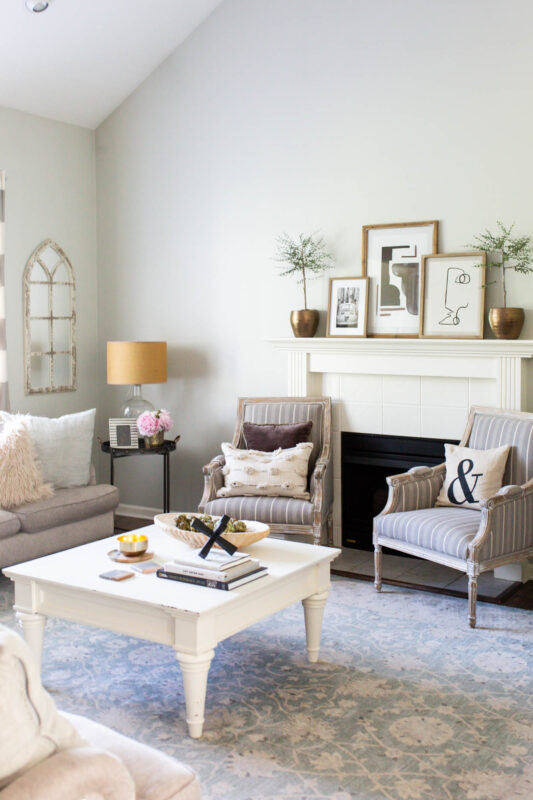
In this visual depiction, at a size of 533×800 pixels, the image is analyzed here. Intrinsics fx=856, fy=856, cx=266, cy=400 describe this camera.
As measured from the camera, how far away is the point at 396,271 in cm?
520

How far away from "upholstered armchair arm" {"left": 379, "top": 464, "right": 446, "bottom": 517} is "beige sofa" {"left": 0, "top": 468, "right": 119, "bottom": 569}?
171cm

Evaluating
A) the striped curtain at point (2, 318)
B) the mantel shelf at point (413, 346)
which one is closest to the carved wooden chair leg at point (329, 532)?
the mantel shelf at point (413, 346)

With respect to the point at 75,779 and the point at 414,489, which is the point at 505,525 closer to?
the point at 414,489

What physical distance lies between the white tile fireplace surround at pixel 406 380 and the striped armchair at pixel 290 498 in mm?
167

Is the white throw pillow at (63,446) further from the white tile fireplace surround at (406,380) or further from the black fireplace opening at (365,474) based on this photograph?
the black fireplace opening at (365,474)

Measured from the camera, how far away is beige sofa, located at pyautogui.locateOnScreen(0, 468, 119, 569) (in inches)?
180

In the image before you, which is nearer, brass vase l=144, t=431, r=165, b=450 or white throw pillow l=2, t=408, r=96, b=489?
white throw pillow l=2, t=408, r=96, b=489

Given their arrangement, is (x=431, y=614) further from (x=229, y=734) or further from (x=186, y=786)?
(x=186, y=786)

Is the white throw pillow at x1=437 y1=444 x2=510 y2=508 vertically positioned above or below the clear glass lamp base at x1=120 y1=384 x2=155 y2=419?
below

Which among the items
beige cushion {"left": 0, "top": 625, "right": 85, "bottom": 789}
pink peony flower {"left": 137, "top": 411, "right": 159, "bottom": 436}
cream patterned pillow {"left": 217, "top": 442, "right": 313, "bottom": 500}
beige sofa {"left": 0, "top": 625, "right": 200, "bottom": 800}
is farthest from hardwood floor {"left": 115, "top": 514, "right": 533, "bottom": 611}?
beige cushion {"left": 0, "top": 625, "right": 85, "bottom": 789}

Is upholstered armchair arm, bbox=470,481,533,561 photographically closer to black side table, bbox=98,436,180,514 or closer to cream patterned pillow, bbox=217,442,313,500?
cream patterned pillow, bbox=217,442,313,500

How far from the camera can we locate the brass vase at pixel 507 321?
4.69 meters

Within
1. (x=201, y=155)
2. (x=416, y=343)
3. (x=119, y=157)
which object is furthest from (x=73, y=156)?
(x=416, y=343)

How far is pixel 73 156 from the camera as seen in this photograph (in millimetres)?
6133
